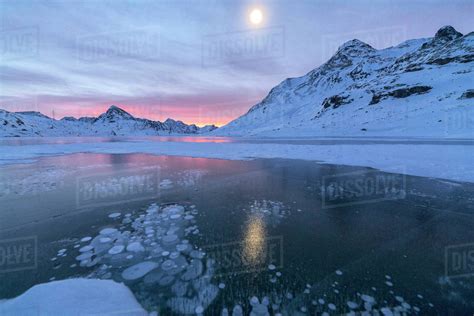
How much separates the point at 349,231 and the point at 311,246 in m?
1.20

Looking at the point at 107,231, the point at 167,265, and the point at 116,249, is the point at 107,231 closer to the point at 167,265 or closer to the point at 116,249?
the point at 116,249

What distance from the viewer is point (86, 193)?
7.46m

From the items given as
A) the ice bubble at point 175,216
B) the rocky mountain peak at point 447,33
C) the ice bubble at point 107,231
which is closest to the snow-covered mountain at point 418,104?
the rocky mountain peak at point 447,33

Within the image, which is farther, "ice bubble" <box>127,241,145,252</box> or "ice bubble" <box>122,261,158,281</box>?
"ice bubble" <box>127,241,145,252</box>

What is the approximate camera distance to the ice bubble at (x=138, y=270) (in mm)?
Result: 3311

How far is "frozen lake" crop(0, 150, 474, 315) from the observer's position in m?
2.93

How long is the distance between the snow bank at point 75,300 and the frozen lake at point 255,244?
0.63ft

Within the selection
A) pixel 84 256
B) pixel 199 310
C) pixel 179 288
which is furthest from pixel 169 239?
pixel 199 310

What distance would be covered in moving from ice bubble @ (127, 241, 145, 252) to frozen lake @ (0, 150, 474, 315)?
38 millimetres

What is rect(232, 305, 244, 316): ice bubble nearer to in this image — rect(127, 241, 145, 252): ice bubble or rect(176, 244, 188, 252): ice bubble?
rect(176, 244, 188, 252): ice bubble

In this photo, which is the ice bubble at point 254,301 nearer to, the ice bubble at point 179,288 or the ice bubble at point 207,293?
the ice bubble at point 207,293

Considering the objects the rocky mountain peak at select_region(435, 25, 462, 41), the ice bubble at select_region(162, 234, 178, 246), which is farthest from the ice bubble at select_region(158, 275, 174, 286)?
the rocky mountain peak at select_region(435, 25, 462, 41)

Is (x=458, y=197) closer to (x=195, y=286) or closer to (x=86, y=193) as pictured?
(x=195, y=286)

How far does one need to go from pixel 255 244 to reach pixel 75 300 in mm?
2848
